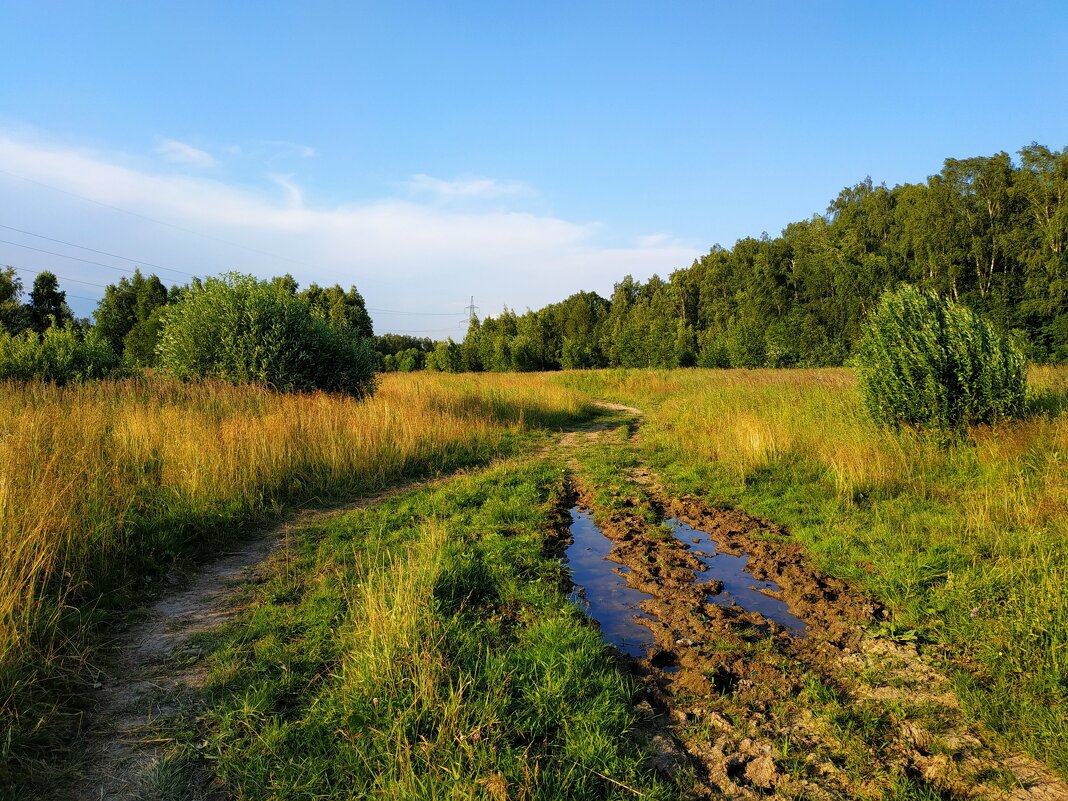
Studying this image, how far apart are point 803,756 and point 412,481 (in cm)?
746

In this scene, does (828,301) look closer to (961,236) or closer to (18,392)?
(961,236)

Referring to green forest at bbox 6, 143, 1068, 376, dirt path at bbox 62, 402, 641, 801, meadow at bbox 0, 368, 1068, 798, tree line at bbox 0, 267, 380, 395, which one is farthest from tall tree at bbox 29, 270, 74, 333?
dirt path at bbox 62, 402, 641, 801

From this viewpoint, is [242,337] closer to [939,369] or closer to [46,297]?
[939,369]

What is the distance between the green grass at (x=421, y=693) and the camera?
8.70 feet

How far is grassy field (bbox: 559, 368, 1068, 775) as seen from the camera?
11.0 feet

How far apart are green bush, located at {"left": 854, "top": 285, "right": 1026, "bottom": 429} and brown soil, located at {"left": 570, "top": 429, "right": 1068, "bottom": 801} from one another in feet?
17.2

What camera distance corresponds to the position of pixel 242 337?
12.9m

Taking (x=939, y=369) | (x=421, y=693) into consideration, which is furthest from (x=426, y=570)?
(x=939, y=369)

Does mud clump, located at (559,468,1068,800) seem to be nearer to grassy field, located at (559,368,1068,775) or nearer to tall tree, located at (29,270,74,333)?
grassy field, located at (559,368,1068,775)

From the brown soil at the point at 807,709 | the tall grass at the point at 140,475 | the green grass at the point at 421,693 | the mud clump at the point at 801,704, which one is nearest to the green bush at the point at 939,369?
the mud clump at the point at 801,704

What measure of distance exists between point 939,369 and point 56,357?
18.1 meters

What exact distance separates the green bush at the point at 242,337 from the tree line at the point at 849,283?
83.5ft

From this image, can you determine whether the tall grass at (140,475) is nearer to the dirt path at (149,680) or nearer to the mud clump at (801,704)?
the dirt path at (149,680)

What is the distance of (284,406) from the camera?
10.4m
